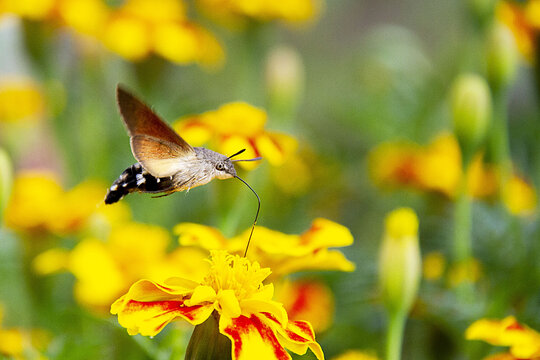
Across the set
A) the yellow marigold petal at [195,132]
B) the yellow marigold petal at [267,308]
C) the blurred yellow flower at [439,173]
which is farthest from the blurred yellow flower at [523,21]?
the yellow marigold petal at [267,308]

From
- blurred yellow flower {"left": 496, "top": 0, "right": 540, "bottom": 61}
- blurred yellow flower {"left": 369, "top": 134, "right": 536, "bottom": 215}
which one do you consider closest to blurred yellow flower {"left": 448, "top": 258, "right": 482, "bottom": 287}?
blurred yellow flower {"left": 369, "top": 134, "right": 536, "bottom": 215}

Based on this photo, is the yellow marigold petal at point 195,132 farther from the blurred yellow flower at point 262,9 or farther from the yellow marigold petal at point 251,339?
the blurred yellow flower at point 262,9

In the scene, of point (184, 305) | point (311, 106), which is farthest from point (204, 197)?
point (311, 106)

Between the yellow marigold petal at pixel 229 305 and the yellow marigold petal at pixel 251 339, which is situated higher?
the yellow marigold petal at pixel 229 305

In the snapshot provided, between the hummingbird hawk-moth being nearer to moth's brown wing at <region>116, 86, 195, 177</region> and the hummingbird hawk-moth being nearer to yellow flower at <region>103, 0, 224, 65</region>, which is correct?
moth's brown wing at <region>116, 86, 195, 177</region>

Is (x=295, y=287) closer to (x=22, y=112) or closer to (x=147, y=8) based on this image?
(x=147, y=8)
